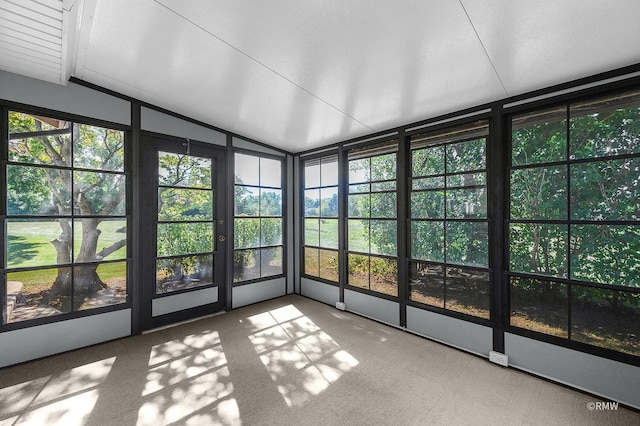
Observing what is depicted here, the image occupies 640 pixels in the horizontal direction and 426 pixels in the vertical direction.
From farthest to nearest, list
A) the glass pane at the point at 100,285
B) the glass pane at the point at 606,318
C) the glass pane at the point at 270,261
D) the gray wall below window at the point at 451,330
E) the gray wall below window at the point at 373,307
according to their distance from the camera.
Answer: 1. the glass pane at the point at 270,261
2. the gray wall below window at the point at 373,307
3. the glass pane at the point at 100,285
4. the gray wall below window at the point at 451,330
5. the glass pane at the point at 606,318

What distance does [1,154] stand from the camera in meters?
2.48

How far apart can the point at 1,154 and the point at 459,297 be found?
4.60 m

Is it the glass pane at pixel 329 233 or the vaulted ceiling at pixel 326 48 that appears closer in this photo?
the vaulted ceiling at pixel 326 48

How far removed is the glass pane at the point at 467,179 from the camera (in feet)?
9.01

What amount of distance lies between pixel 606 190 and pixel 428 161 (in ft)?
4.86

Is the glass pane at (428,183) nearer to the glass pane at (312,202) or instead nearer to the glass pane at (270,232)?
the glass pane at (312,202)

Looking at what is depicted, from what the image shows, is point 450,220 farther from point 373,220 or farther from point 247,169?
point 247,169

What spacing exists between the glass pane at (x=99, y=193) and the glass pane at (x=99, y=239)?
0.11 m

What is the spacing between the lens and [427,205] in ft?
10.4

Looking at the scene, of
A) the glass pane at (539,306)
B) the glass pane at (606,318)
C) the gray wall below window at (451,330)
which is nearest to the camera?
the glass pane at (606,318)

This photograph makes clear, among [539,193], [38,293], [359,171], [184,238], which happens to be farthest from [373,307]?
[38,293]

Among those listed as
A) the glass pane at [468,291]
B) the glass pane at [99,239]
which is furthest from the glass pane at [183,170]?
the glass pane at [468,291]

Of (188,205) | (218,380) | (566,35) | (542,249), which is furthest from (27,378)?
(566,35)

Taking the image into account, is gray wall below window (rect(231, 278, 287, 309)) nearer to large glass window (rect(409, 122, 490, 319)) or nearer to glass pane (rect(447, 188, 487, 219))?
large glass window (rect(409, 122, 490, 319))
